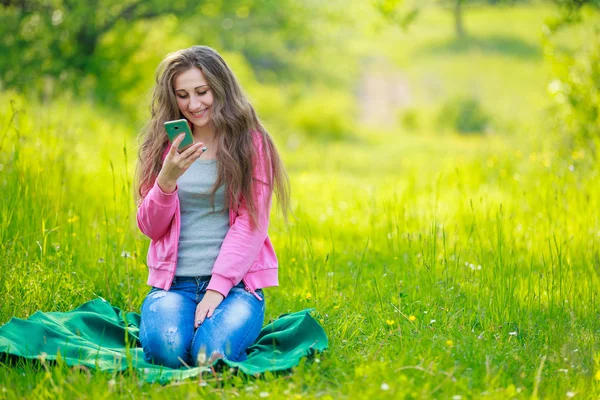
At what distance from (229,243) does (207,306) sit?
28 cm

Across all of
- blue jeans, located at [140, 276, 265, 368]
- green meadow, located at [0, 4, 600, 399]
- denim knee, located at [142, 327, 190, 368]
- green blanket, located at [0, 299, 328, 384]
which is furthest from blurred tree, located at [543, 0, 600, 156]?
denim knee, located at [142, 327, 190, 368]

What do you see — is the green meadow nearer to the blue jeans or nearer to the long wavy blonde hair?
the blue jeans

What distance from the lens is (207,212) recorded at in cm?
335

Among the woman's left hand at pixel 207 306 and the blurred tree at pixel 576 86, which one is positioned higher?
the blurred tree at pixel 576 86

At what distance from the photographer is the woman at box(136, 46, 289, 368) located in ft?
10.3

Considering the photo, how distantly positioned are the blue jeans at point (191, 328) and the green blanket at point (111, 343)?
7cm

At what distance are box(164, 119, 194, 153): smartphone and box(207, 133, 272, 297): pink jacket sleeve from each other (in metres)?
0.38

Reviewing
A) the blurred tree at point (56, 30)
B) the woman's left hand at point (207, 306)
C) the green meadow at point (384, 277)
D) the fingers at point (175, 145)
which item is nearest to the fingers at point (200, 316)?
the woman's left hand at point (207, 306)

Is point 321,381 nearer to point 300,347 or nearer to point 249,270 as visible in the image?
point 300,347

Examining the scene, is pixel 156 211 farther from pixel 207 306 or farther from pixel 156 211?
pixel 207 306

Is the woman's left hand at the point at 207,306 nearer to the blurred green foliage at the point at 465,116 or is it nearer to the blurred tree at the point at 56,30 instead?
the blurred tree at the point at 56,30

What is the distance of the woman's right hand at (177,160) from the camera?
9.89ft

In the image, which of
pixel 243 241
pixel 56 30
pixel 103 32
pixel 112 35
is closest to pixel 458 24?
pixel 112 35

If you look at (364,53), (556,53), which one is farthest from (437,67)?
(556,53)
